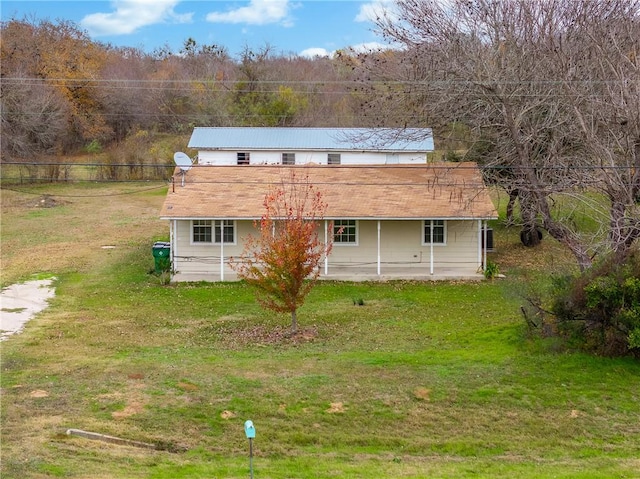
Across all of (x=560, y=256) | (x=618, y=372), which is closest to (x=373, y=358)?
(x=618, y=372)

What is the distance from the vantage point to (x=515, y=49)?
82.6 feet

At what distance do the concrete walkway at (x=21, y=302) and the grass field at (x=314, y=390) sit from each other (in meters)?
0.46

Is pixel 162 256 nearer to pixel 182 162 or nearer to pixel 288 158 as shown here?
pixel 182 162

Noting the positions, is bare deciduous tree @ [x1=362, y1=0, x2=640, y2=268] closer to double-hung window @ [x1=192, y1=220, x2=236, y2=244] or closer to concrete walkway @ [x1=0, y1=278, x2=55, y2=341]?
double-hung window @ [x1=192, y1=220, x2=236, y2=244]

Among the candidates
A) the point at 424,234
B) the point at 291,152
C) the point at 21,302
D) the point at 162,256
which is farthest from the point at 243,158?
the point at 21,302

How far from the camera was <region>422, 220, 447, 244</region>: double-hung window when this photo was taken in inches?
1079

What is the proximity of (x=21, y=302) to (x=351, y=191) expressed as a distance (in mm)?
11564

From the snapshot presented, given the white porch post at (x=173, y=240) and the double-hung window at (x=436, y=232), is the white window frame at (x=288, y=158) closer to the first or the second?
the white porch post at (x=173, y=240)

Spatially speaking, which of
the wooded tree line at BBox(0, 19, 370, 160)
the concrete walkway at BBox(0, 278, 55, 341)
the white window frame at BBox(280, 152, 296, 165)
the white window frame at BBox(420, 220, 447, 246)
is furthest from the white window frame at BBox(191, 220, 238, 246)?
the wooded tree line at BBox(0, 19, 370, 160)

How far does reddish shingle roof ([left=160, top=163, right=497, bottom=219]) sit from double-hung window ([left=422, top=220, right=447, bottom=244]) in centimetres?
82

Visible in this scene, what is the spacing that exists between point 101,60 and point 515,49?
50053mm

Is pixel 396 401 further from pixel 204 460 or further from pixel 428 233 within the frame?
pixel 428 233

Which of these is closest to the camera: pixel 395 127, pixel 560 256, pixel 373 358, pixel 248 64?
pixel 373 358

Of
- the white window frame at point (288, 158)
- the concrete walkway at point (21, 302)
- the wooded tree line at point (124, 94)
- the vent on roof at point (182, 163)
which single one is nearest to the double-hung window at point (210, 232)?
the vent on roof at point (182, 163)
